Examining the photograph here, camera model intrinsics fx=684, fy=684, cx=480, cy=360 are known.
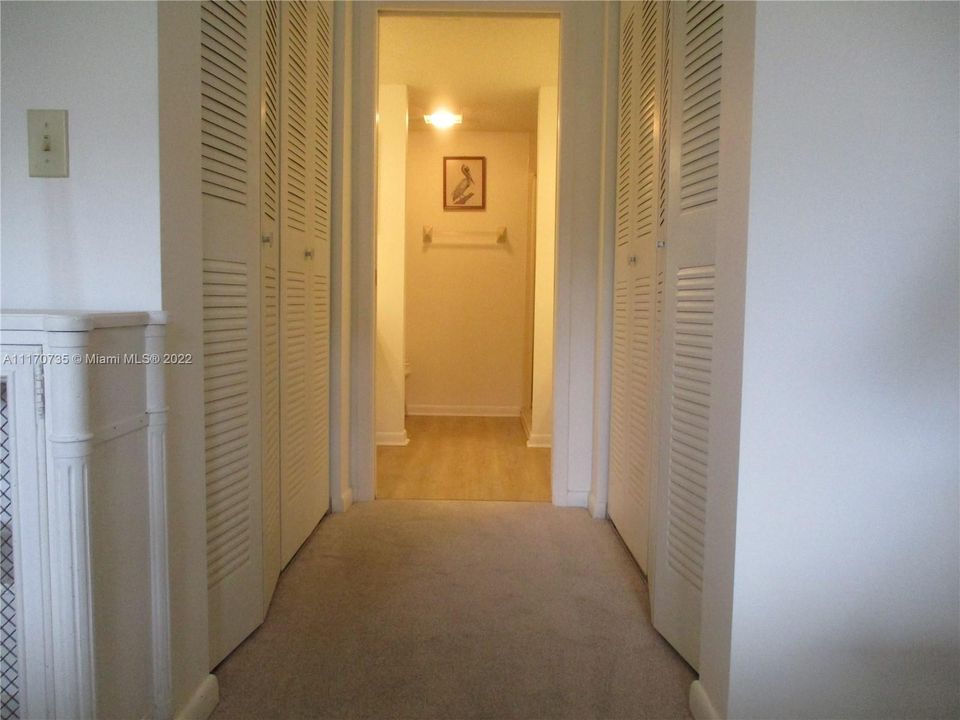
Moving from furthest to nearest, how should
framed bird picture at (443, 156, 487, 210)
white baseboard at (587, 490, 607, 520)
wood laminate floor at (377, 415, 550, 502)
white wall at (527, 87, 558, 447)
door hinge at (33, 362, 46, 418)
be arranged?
framed bird picture at (443, 156, 487, 210)
white wall at (527, 87, 558, 447)
wood laminate floor at (377, 415, 550, 502)
white baseboard at (587, 490, 607, 520)
door hinge at (33, 362, 46, 418)

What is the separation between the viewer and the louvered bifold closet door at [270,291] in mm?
1896

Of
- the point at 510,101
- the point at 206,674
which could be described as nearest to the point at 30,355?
the point at 206,674

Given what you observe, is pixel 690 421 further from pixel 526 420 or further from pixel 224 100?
pixel 526 420

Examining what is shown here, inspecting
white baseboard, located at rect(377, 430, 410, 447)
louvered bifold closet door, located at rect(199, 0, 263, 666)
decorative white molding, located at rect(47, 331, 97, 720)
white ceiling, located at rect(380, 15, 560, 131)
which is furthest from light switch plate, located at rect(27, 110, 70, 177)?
white baseboard, located at rect(377, 430, 410, 447)

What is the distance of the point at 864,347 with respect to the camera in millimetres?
1259

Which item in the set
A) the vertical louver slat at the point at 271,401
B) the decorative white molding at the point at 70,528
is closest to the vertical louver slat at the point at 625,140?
the vertical louver slat at the point at 271,401

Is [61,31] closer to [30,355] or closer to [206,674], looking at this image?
[30,355]

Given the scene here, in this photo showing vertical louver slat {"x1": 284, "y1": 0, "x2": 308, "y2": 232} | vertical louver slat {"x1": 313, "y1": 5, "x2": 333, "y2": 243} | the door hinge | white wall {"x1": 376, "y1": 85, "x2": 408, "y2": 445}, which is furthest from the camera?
white wall {"x1": 376, "y1": 85, "x2": 408, "y2": 445}

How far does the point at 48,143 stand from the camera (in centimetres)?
128

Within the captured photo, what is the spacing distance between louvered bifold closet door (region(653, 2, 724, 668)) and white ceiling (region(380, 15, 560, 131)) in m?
1.66

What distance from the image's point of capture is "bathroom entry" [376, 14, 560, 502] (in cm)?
370

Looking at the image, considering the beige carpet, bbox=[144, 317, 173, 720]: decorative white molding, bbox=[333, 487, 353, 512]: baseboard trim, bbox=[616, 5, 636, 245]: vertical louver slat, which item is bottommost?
the beige carpet

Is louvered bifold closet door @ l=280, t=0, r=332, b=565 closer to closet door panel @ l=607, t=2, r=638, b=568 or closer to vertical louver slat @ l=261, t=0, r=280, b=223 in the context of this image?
vertical louver slat @ l=261, t=0, r=280, b=223

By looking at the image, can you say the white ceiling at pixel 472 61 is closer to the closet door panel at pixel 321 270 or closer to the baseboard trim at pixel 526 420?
the closet door panel at pixel 321 270
